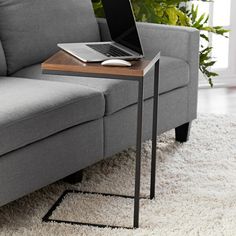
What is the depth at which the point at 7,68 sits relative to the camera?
3.34 meters

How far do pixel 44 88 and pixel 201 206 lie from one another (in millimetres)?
814

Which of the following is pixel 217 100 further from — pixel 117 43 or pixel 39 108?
pixel 39 108

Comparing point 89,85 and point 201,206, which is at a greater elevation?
point 89,85

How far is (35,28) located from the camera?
3.42 metres

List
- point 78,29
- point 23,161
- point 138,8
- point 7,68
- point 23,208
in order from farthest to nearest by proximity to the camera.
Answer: point 138,8 → point 78,29 → point 7,68 → point 23,208 → point 23,161

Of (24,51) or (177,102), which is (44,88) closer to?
(24,51)

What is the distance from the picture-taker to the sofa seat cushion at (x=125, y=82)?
10.0 feet

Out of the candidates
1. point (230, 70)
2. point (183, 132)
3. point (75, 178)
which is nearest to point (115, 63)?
point (75, 178)

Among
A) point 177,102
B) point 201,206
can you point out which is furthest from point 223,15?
point 201,206

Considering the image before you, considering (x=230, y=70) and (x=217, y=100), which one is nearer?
(x=217, y=100)

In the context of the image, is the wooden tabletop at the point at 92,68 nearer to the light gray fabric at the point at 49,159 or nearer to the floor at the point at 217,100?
the light gray fabric at the point at 49,159

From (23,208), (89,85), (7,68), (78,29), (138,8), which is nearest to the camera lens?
(23,208)

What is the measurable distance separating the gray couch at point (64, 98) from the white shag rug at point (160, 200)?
0.47ft

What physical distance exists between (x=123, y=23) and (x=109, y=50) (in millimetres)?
122
